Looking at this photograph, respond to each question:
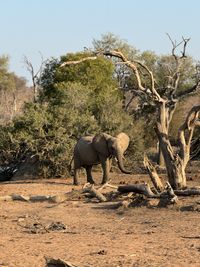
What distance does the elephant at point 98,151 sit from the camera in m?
18.5

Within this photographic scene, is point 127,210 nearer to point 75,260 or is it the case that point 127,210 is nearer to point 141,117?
point 75,260

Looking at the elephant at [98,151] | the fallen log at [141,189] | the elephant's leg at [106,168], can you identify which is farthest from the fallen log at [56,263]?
the elephant at [98,151]

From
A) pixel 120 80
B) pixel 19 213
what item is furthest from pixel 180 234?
pixel 120 80

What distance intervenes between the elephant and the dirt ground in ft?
14.9

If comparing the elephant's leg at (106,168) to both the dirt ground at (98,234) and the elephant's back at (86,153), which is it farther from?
the dirt ground at (98,234)

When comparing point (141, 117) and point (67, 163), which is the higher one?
point (141, 117)

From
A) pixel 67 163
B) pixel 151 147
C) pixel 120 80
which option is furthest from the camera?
Answer: pixel 120 80

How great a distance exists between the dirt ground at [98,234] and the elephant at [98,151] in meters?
4.54

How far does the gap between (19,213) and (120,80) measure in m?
22.4

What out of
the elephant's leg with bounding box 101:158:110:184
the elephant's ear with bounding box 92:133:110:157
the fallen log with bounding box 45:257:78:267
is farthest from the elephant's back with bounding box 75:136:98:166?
the fallen log with bounding box 45:257:78:267

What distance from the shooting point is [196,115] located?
1354cm

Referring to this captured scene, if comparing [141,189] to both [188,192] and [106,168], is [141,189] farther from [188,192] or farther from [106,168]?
[106,168]

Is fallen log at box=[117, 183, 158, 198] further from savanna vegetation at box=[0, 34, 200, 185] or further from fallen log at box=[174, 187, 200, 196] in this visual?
savanna vegetation at box=[0, 34, 200, 185]

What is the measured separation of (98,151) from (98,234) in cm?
919
